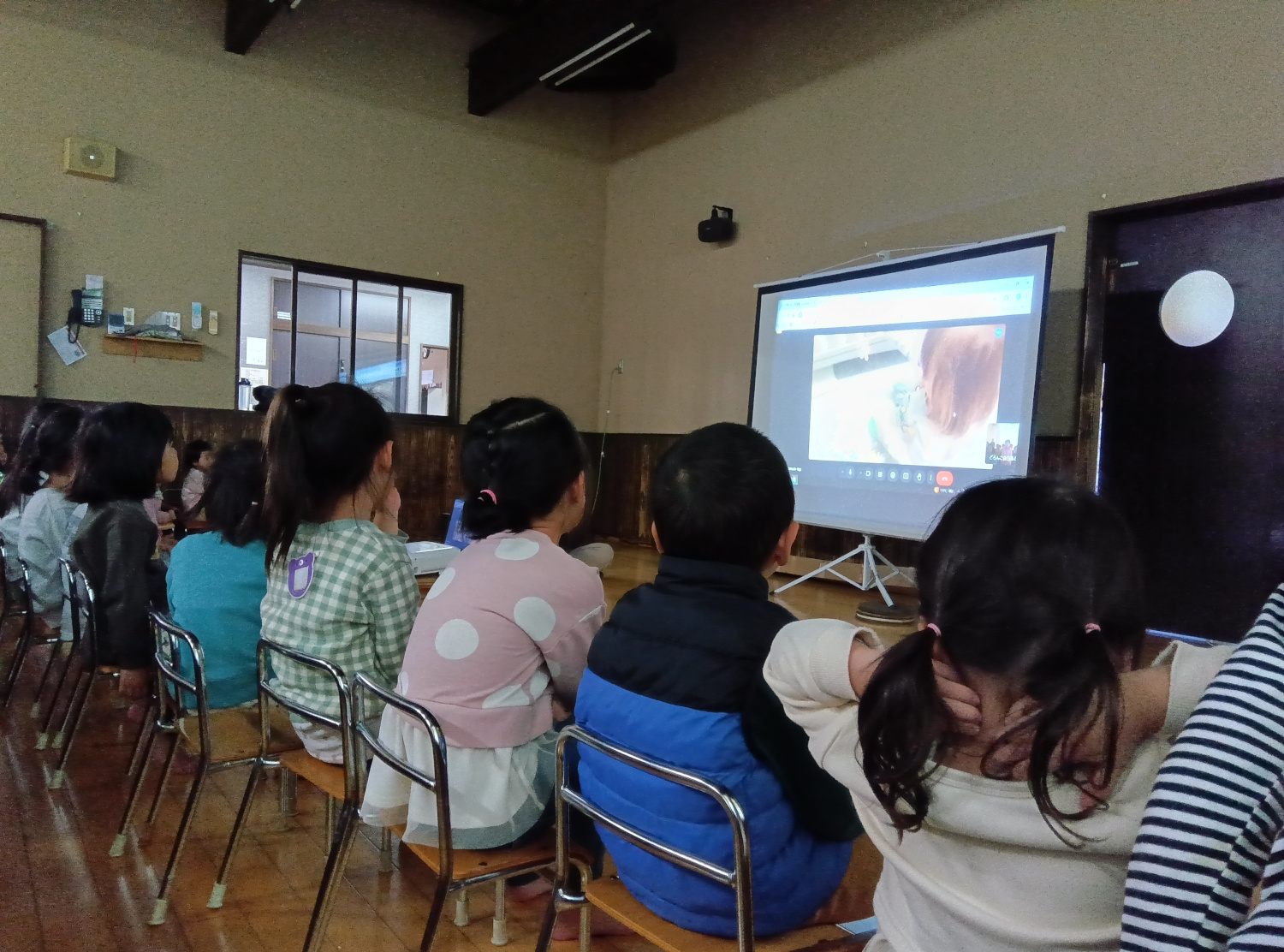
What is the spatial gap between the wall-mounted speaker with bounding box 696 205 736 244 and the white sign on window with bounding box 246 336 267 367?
287 centimetres

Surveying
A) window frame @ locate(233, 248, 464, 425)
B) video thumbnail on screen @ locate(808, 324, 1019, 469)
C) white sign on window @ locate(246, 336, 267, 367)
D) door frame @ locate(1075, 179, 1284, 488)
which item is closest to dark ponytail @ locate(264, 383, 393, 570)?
video thumbnail on screen @ locate(808, 324, 1019, 469)

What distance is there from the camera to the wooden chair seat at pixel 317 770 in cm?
156

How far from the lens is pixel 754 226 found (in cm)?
491

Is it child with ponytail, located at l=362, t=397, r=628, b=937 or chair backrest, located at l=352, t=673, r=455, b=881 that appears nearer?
chair backrest, located at l=352, t=673, r=455, b=881

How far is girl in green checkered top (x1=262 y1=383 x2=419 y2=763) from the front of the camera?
64.0 inches

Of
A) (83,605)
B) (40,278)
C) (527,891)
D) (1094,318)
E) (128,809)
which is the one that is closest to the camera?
(527,891)

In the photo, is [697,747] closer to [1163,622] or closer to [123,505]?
[123,505]

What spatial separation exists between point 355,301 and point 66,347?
1.54 metres

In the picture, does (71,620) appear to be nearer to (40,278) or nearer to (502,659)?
(502,659)

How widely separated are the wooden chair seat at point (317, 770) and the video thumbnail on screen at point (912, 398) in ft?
7.97

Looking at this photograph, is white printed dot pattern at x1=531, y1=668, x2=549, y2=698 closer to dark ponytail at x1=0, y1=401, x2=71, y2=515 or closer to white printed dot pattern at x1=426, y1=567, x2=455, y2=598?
white printed dot pattern at x1=426, y1=567, x2=455, y2=598

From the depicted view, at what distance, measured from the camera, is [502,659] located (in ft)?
4.50

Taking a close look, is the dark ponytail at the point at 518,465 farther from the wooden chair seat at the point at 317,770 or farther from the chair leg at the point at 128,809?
the chair leg at the point at 128,809

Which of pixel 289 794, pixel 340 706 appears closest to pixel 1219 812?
pixel 340 706
